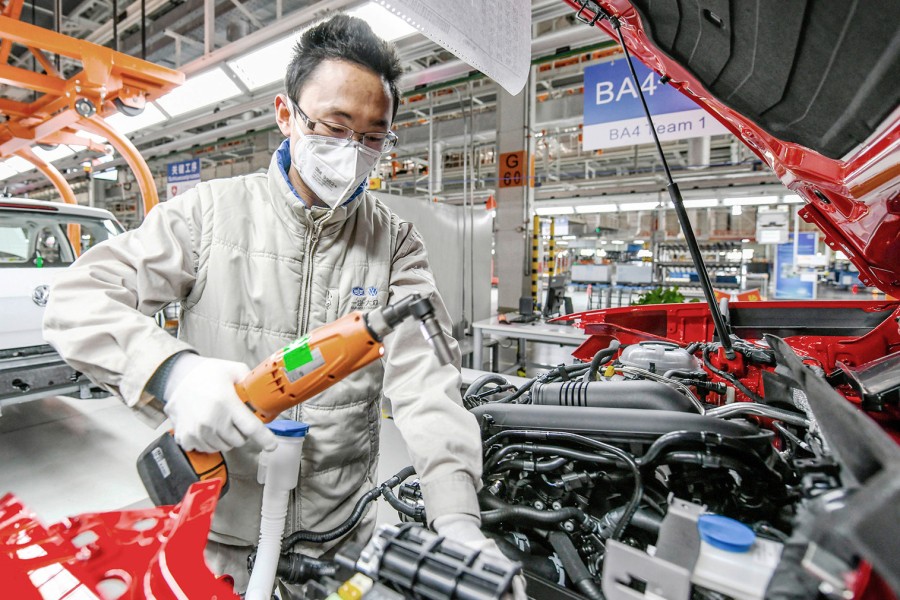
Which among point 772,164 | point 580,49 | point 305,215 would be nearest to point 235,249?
point 305,215

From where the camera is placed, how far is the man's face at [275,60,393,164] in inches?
42.7

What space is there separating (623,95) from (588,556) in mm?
4455

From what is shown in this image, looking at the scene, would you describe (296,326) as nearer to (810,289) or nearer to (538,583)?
(538,583)

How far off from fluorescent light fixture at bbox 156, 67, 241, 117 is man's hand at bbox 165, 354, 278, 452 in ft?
14.9

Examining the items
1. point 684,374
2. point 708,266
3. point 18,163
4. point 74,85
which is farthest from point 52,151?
point 708,266

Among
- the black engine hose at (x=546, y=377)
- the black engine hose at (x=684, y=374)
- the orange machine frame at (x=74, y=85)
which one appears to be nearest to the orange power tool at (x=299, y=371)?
the black engine hose at (x=546, y=377)

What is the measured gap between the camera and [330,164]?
1.14m

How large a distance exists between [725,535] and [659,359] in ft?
4.00

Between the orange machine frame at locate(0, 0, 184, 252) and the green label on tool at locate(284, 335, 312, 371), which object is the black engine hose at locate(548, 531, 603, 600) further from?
the orange machine frame at locate(0, 0, 184, 252)

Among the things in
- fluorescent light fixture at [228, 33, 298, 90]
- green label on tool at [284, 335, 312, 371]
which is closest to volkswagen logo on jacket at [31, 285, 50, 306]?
fluorescent light fixture at [228, 33, 298, 90]

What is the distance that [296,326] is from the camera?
44.3 inches

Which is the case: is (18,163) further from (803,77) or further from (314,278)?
(803,77)

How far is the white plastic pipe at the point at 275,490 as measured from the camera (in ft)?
2.96

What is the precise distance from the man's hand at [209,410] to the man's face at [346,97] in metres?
0.64
